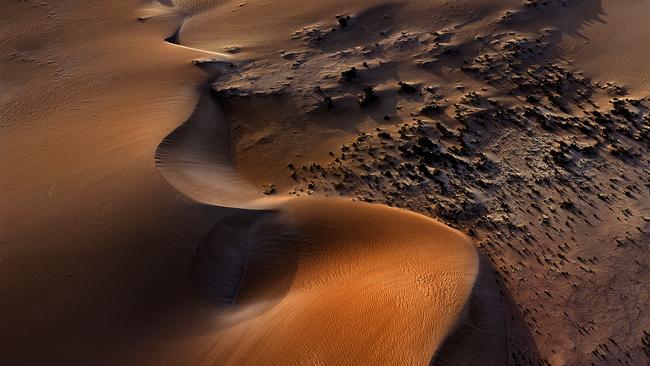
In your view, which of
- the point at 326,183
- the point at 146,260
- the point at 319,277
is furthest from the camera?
the point at 326,183

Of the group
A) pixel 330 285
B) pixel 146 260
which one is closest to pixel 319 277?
pixel 330 285

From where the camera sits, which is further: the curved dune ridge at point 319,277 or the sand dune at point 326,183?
the sand dune at point 326,183

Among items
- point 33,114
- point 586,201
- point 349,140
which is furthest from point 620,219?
point 33,114

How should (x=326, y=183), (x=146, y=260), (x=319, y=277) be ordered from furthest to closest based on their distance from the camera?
(x=326, y=183) → (x=319, y=277) → (x=146, y=260)

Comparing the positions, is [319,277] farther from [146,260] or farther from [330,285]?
[146,260]

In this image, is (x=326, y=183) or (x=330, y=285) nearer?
(x=330, y=285)

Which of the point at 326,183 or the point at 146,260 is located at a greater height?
the point at 146,260

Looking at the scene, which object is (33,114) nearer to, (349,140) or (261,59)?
(261,59)

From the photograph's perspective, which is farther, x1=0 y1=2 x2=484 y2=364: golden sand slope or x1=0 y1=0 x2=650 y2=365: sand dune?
x1=0 y1=0 x2=650 y2=365: sand dune

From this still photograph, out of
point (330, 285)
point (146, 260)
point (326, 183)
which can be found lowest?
point (330, 285)

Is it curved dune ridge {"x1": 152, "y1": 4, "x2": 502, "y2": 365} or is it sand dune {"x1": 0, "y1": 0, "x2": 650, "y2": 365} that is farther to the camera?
sand dune {"x1": 0, "y1": 0, "x2": 650, "y2": 365}

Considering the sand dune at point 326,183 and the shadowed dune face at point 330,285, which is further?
the sand dune at point 326,183

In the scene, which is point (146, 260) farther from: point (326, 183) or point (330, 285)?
point (326, 183)
